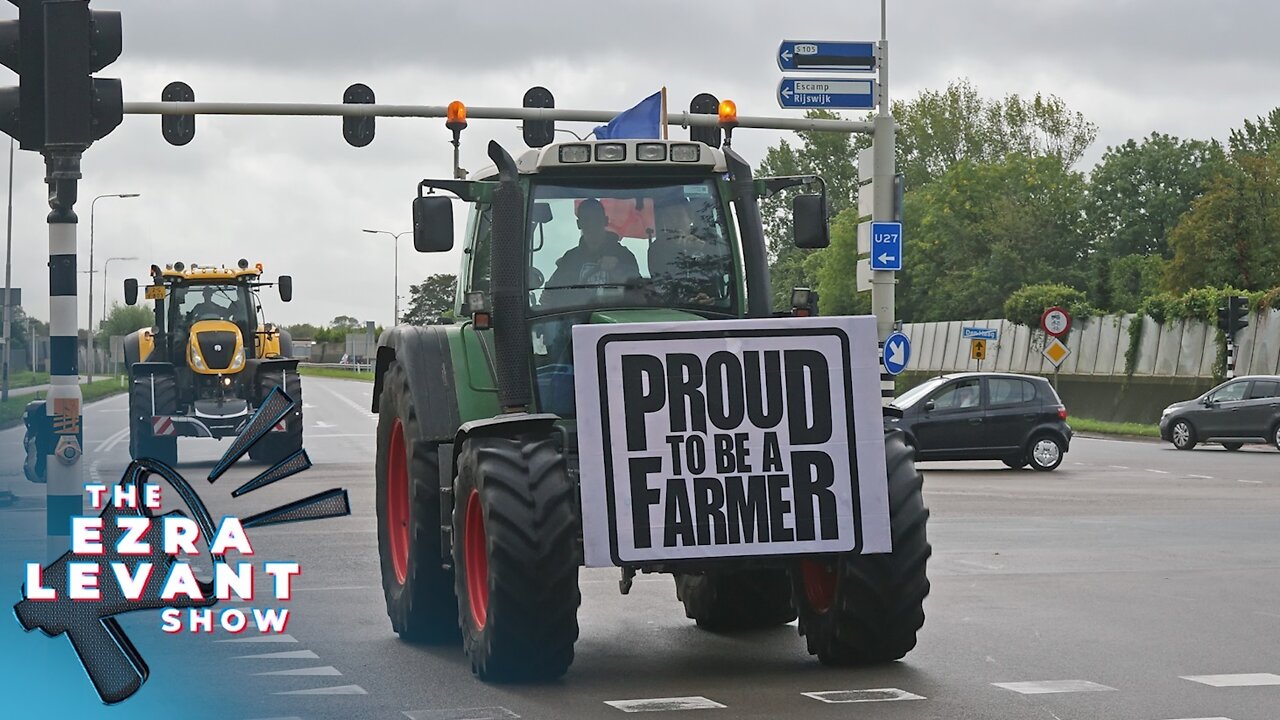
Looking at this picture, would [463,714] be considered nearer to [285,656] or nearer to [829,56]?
[285,656]

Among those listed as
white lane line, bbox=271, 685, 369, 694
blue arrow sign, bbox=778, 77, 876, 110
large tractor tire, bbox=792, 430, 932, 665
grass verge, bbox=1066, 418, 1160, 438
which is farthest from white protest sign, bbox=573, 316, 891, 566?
grass verge, bbox=1066, 418, 1160, 438

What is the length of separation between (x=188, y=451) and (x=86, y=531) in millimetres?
23973

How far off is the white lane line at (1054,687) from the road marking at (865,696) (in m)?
0.56

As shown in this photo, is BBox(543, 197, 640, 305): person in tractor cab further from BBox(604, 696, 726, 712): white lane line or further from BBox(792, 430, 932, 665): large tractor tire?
BBox(604, 696, 726, 712): white lane line

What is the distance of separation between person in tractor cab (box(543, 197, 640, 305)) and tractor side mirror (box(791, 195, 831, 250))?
102 centimetres

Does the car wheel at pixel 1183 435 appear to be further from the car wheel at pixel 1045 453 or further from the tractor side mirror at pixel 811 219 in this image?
the tractor side mirror at pixel 811 219

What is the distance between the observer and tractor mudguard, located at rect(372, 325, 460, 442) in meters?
10.2

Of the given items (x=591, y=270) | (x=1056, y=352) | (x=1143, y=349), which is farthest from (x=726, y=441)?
(x=1143, y=349)

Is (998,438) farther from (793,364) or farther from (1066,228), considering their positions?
(1066,228)

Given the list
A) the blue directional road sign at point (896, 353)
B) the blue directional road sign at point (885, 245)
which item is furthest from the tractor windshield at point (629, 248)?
the blue directional road sign at point (896, 353)

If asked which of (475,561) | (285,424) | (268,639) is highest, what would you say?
(475,561)

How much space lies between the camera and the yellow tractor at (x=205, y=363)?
2775cm

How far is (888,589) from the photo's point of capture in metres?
9.04

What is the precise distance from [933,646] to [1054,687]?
4.58 feet
